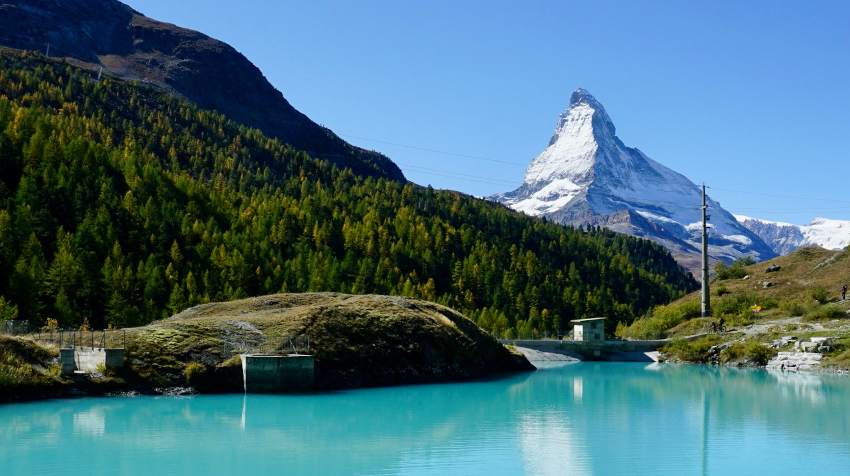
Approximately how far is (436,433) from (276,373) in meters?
16.0

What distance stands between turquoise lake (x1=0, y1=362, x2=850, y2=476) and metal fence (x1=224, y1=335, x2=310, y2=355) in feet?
14.0

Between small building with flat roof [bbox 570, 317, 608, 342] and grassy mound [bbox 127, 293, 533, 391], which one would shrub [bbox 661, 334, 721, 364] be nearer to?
small building with flat roof [bbox 570, 317, 608, 342]

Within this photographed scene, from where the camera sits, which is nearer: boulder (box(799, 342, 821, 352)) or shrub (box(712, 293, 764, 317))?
boulder (box(799, 342, 821, 352))

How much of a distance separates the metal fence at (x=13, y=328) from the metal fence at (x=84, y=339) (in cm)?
141

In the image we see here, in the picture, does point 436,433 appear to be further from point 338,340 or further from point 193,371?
point 338,340

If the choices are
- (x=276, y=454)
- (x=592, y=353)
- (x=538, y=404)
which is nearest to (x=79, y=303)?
(x=592, y=353)

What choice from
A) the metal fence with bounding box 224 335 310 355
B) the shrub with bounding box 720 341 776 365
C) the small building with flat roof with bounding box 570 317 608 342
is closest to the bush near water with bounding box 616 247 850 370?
the shrub with bounding box 720 341 776 365

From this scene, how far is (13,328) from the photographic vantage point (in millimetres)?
51344

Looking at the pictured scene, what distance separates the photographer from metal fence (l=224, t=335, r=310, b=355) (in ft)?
166

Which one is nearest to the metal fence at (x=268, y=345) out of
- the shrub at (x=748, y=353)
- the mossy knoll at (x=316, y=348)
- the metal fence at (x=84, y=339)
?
the mossy knoll at (x=316, y=348)

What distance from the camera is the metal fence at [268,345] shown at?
50625 mm

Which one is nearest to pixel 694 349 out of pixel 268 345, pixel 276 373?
pixel 268 345

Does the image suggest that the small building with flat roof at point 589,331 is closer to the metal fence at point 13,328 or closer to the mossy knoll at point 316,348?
the mossy knoll at point 316,348

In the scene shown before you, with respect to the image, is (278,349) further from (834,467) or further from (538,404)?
(834,467)
